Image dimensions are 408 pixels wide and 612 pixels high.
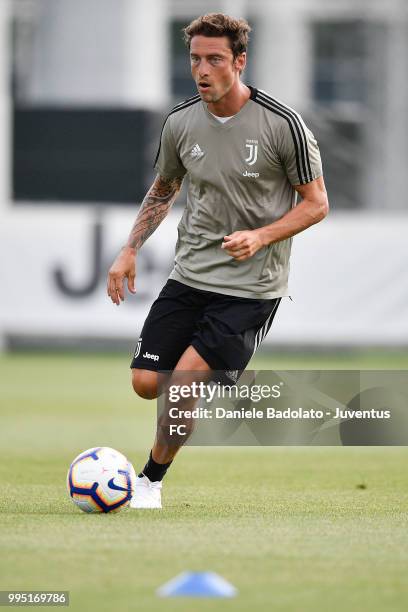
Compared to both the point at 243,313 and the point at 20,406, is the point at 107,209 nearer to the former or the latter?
the point at 20,406

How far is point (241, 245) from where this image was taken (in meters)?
6.83

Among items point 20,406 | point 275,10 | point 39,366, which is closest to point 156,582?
point 20,406

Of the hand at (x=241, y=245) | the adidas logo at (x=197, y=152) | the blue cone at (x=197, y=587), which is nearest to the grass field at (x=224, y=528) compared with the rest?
the blue cone at (x=197, y=587)

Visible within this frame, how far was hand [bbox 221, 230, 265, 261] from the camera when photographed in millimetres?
6828

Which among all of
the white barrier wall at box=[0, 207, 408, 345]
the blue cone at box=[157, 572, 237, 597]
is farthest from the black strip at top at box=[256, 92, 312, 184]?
the white barrier wall at box=[0, 207, 408, 345]

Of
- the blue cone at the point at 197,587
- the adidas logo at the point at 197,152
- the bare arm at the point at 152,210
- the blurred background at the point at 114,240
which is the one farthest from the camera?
the blurred background at the point at 114,240

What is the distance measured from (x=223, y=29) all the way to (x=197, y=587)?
3.09m

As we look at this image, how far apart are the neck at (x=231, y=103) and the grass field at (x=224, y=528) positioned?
6.70ft

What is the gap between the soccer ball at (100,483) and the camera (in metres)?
7.14

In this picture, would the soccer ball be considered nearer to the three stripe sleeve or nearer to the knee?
the knee

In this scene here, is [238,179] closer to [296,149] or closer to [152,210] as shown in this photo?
[296,149]

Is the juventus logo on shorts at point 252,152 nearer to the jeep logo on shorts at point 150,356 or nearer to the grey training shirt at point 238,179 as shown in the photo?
the grey training shirt at point 238,179

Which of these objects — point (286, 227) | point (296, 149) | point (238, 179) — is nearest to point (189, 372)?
point (286, 227)

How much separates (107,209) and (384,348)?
4.99m
